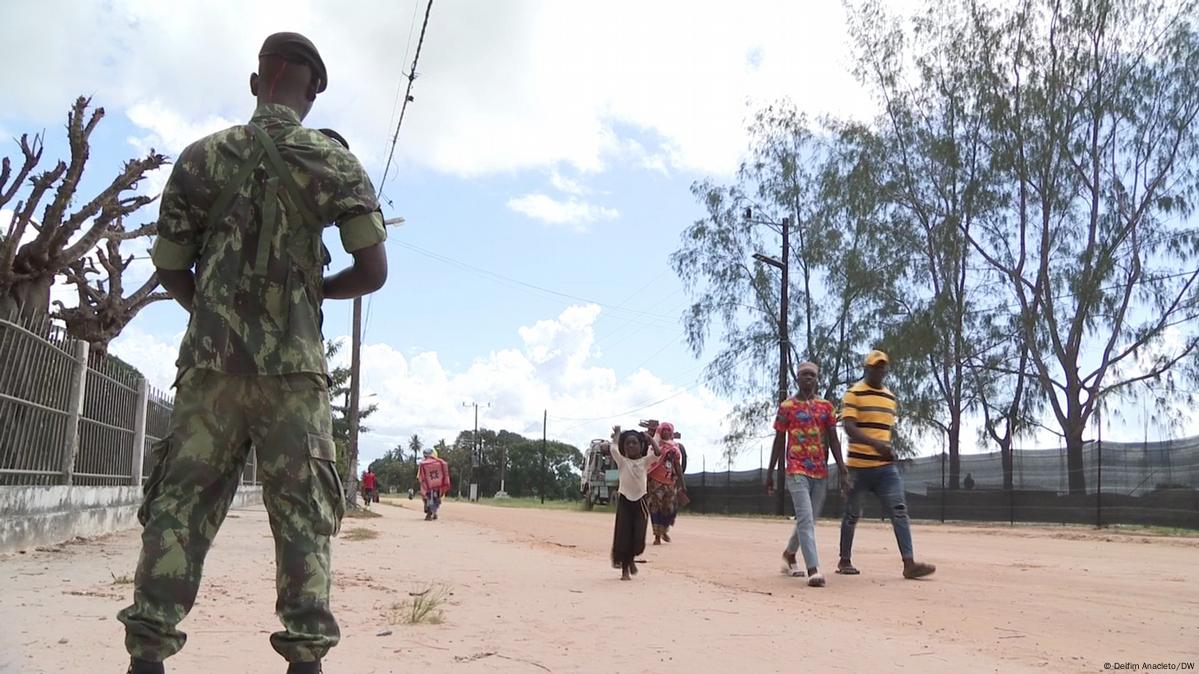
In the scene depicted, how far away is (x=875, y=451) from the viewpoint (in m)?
8.62

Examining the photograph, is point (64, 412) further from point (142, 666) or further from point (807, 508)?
point (142, 666)

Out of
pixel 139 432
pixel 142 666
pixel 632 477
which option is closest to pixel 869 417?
pixel 632 477

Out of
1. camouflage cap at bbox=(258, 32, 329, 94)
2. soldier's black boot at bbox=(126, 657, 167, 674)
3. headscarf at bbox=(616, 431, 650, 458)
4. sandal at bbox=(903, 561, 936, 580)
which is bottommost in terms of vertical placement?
sandal at bbox=(903, 561, 936, 580)

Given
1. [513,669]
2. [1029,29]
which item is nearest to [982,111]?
[1029,29]

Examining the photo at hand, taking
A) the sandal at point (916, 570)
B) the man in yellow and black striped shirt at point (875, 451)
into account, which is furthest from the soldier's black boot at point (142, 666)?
the sandal at point (916, 570)

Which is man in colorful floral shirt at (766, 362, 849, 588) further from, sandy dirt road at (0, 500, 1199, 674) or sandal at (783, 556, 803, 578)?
sandy dirt road at (0, 500, 1199, 674)

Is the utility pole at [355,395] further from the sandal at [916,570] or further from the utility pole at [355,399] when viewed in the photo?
the sandal at [916,570]

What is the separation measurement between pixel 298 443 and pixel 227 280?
1.62 feet

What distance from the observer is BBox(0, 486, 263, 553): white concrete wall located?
7.88 m

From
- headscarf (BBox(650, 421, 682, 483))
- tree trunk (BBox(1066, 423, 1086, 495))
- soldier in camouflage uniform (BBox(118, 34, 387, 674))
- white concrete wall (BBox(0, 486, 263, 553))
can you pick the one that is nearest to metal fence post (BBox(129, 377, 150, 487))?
white concrete wall (BBox(0, 486, 263, 553))

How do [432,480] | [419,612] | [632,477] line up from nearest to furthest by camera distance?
1. [419,612]
2. [632,477]
3. [432,480]

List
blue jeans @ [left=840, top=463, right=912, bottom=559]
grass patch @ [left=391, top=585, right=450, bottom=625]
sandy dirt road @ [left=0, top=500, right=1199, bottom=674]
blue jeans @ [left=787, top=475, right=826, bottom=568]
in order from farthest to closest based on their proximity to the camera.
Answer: blue jeans @ [left=840, top=463, right=912, bottom=559] → blue jeans @ [left=787, top=475, right=826, bottom=568] → grass patch @ [left=391, top=585, right=450, bottom=625] → sandy dirt road @ [left=0, top=500, right=1199, bottom=674]

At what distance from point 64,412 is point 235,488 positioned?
7.66 meters

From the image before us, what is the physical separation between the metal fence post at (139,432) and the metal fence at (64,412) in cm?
1
